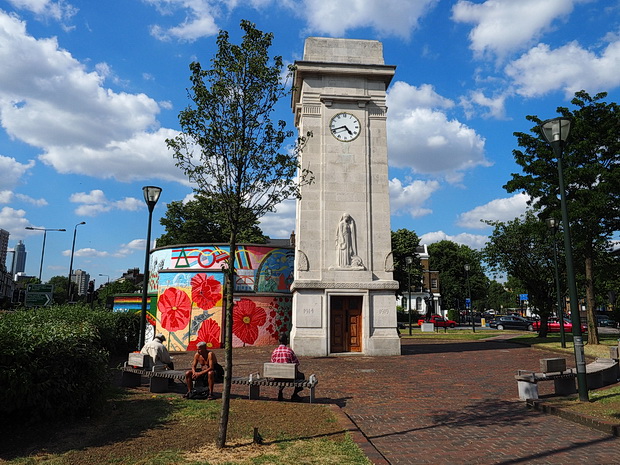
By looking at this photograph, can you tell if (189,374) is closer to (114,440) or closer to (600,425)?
(114,440)

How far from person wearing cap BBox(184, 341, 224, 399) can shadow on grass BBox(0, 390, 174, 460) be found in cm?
115

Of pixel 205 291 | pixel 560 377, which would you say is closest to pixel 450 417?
pixel 560 377

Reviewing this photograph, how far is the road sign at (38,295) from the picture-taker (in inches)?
784

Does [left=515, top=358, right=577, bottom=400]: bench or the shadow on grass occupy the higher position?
[left=515, top=358, right=577, bottom=400]: bench

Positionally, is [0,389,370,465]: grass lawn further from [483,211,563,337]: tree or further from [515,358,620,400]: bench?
[483,211,563,337]: tree

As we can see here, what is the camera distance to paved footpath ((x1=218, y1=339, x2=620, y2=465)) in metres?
6.57

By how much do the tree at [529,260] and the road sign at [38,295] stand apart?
26.8 m

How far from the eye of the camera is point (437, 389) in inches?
468

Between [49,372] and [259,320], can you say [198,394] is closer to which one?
[49,372]

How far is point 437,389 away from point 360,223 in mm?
10513

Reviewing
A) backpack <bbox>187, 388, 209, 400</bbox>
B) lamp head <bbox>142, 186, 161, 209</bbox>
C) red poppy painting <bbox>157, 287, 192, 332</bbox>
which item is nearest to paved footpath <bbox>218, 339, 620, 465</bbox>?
backpack <bbox>187, 388, 209, 400</bbox>

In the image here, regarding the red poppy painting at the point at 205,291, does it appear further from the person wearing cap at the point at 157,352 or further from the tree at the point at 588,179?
the tree at the point at 588,179

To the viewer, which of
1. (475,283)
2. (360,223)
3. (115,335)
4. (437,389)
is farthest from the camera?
(475,283)

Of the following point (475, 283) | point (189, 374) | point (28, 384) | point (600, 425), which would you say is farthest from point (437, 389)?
point (475, 283)
